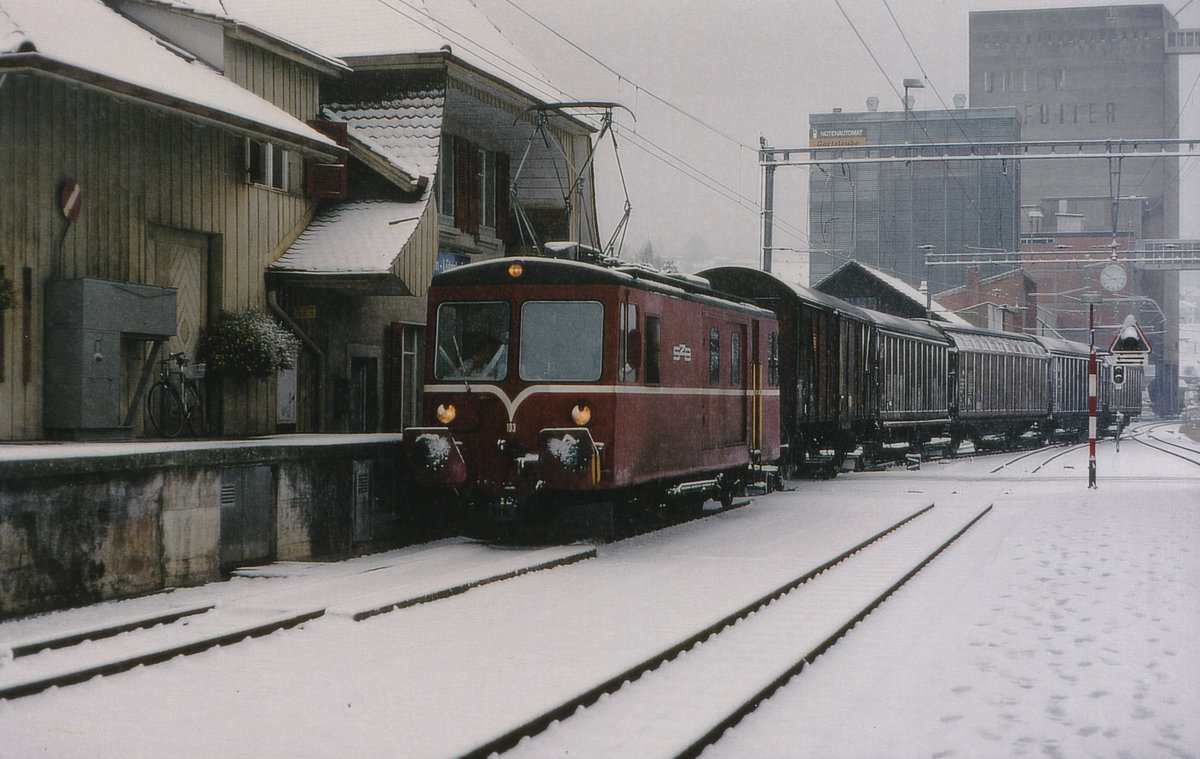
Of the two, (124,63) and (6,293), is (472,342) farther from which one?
(6,293)

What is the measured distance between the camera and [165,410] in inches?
588

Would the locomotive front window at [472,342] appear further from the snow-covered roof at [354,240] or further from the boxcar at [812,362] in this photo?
the boxcar at [812,362]

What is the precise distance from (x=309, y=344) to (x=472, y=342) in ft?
16.1

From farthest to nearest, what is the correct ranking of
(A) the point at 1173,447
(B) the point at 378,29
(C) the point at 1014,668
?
(A) the point at 1173,447 → (B) the point at 378,29 → (C) the point at 1014,668

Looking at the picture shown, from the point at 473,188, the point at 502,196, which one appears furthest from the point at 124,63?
the point at 502,196

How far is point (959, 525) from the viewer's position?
15617 millimetres

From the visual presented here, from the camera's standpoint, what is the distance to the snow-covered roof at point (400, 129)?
60.4 ft

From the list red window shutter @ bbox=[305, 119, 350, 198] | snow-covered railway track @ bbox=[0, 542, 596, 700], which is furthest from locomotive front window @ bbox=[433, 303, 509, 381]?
red window shutter @ bbox=[305, 119, 350, 198]

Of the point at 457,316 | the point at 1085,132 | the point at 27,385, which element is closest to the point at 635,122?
the point at 457,316

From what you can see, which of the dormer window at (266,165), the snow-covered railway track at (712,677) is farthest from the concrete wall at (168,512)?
the dormer window at (266,165)

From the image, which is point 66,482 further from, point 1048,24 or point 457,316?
point 1048,24

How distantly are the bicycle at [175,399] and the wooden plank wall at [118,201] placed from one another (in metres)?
0.66

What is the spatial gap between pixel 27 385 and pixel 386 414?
294 inches

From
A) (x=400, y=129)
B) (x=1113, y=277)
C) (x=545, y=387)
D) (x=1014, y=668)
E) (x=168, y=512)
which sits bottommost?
(x=1014, y=668)
